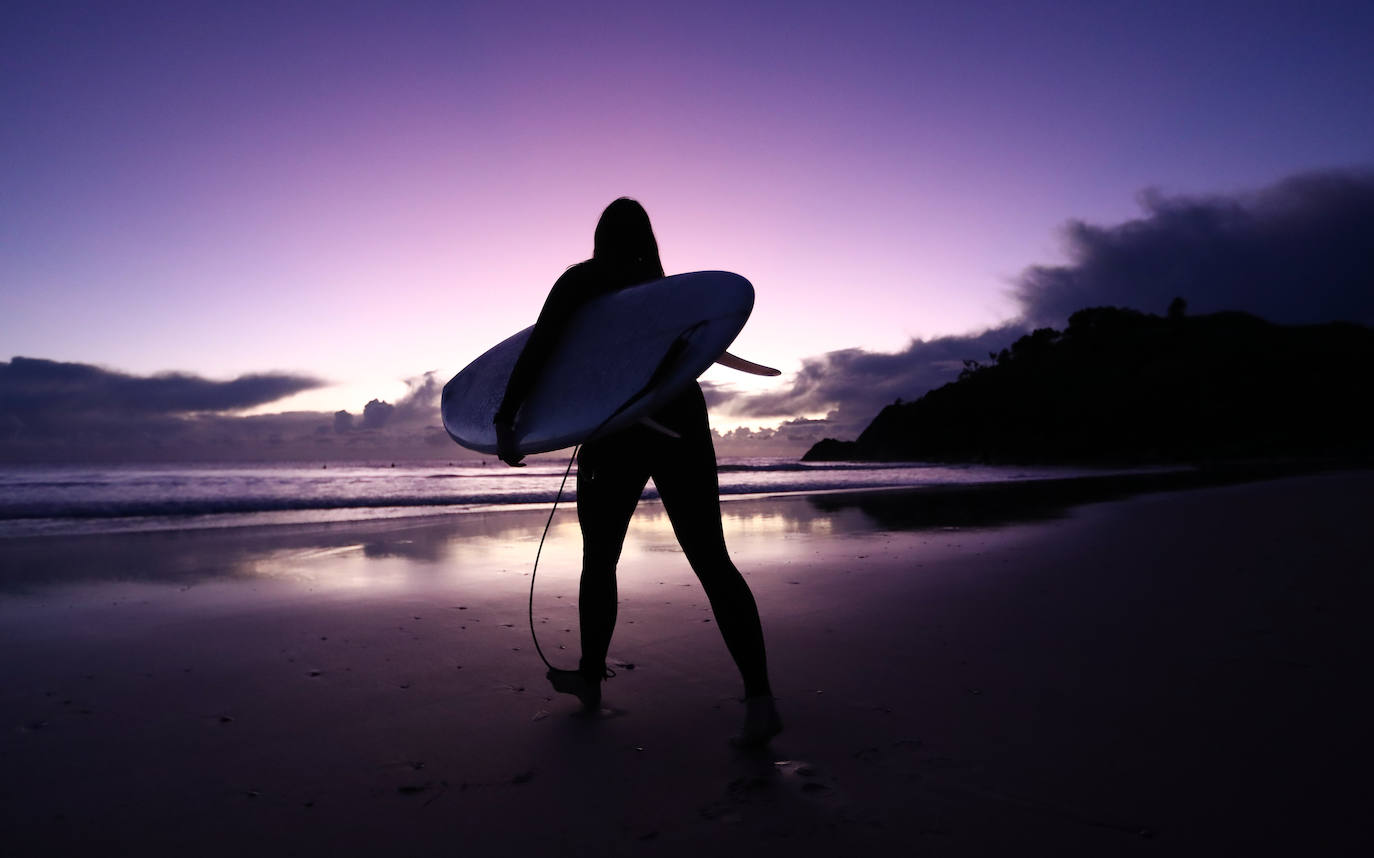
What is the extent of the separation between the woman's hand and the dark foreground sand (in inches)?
35.5

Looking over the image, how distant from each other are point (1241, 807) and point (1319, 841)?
16 centimetres

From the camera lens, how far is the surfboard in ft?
6.57

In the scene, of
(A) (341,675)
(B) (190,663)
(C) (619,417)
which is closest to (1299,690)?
(C) (619,417)

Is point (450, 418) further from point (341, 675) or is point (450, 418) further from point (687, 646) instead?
point (687, 646)

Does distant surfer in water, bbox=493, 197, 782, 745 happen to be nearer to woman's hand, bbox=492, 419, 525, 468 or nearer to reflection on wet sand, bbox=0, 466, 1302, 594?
woman's hand, bbox=492, 419, 525, 468

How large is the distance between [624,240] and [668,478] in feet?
2.83

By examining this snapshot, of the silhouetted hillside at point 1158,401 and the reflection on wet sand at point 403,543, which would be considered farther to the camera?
the silhouetted hillside at point 1158,401

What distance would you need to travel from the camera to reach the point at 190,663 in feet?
10.2

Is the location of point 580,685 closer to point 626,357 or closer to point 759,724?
point 759,724

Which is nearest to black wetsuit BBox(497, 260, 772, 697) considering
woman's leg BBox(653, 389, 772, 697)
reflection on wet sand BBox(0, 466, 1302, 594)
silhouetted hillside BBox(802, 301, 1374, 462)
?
woman's leg BBox(653, 389, 772, 697)

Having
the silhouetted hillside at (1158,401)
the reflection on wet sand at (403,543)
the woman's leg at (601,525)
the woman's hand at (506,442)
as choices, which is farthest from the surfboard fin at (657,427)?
the silhouetted hillside at (1158,401)

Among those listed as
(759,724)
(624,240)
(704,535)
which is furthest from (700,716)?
(624,240)

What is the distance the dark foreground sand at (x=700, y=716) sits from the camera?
1.64 m

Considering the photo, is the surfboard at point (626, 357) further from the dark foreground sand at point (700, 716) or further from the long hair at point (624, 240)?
the dark foreground sand at point (700, 716)
